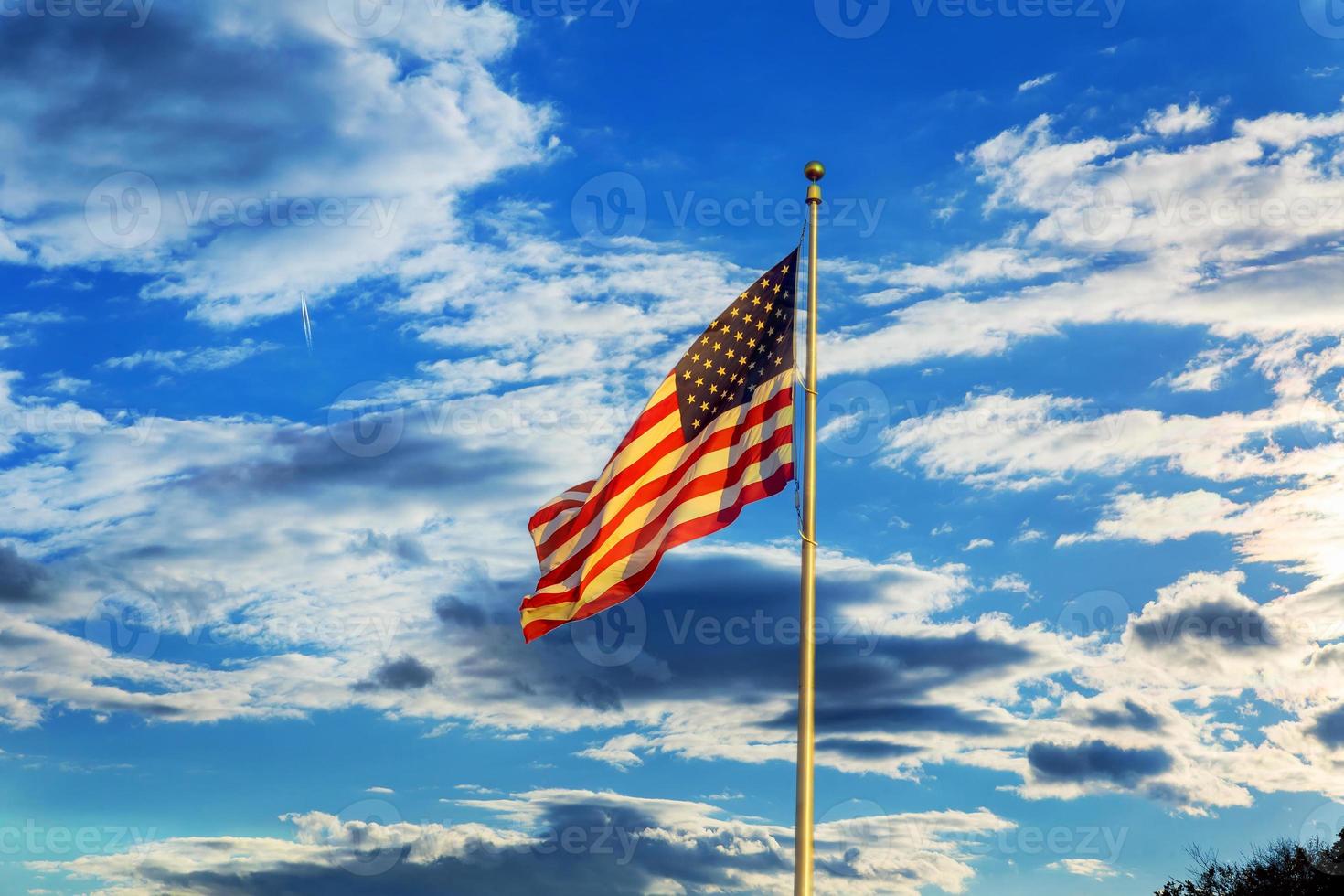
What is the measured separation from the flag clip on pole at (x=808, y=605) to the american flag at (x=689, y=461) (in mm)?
298

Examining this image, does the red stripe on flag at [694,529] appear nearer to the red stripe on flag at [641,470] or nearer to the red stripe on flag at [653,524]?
the red stripe on flag at [653,524]

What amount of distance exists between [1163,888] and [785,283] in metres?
56.6

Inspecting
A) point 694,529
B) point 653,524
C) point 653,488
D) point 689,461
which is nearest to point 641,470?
point 653,488

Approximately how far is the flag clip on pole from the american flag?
0.30m

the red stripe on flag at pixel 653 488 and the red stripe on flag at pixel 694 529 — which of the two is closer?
the red stripe on flag at pixel 694 529

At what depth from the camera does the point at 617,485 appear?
797 inches

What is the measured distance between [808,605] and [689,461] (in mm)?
3058

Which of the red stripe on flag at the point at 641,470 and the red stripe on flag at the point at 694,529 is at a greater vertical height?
the red stripe on flag at the point at 641,470

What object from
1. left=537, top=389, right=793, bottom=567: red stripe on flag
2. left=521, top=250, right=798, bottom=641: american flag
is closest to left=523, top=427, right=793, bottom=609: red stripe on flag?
left=521, top=250, right=798, bottom=641: american flag

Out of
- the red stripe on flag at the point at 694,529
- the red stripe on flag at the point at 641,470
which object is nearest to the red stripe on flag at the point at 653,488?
the red stripe on flag at the point at 641,470

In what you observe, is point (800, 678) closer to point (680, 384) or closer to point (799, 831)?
point (799, 831)

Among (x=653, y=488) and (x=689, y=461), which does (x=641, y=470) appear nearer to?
(x=653, y=488)

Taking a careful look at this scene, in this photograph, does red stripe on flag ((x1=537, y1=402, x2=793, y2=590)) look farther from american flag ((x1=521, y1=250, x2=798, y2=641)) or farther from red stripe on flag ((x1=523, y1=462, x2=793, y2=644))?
red stripe on flag ((x1=523, y1=462, x2=793, y2=644))

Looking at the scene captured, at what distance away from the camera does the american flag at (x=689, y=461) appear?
19344 millimetres
